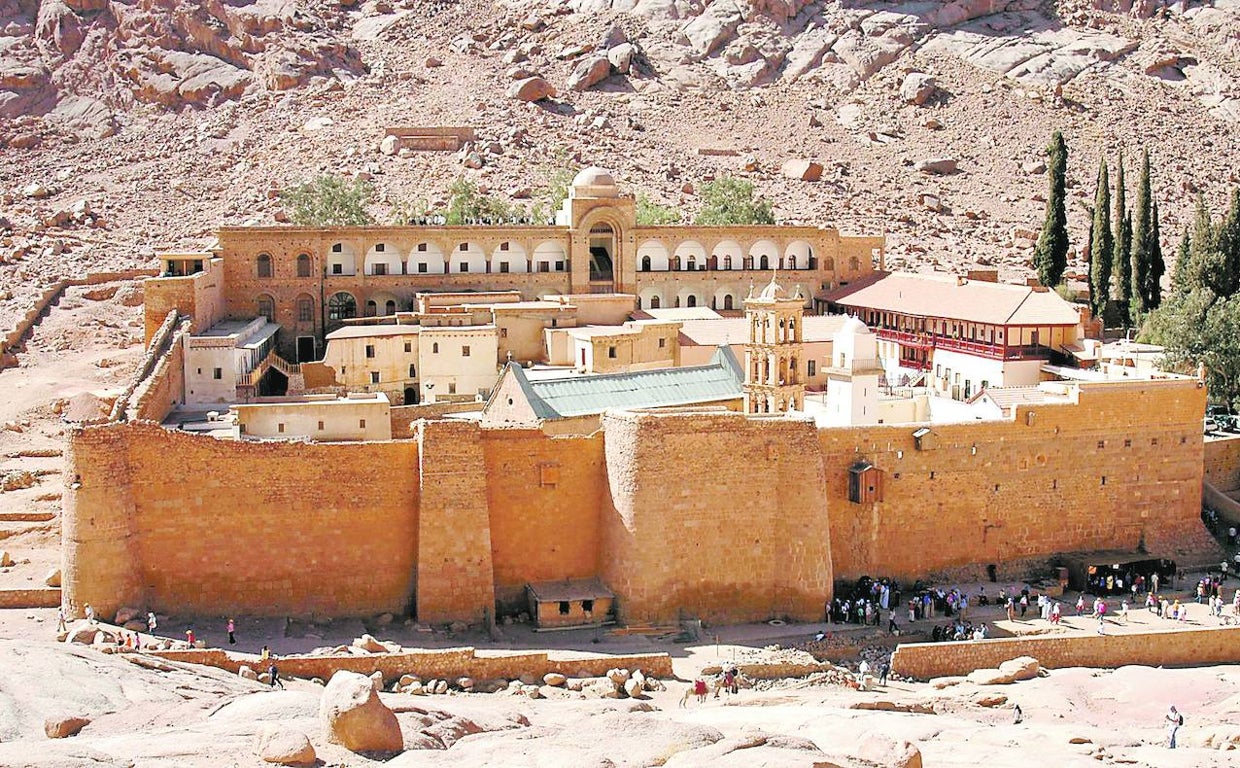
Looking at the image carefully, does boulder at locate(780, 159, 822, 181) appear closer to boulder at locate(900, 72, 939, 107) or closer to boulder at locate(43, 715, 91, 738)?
boulder at locate(900, 72, 939, 107)

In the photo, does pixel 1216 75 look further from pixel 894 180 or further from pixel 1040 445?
pixel 1040 445

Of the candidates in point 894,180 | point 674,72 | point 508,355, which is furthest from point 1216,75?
point 508,355

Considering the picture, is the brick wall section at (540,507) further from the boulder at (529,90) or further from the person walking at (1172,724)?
the boulder at (529,90)

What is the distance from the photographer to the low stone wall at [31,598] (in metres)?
28.3

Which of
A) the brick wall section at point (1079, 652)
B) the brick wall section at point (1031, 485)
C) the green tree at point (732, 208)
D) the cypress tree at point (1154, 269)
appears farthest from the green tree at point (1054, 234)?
the brick wall section at point (1079, 652)

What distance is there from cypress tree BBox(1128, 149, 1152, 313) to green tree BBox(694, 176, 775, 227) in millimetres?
13031

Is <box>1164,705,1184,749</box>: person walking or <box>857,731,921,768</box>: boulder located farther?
<box>1164,705,1184,749</box>: person walking

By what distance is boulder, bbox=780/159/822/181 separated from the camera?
74.1 meters

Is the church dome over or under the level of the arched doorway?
over

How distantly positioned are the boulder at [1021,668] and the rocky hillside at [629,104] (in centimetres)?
3754

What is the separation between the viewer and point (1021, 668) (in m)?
27.9

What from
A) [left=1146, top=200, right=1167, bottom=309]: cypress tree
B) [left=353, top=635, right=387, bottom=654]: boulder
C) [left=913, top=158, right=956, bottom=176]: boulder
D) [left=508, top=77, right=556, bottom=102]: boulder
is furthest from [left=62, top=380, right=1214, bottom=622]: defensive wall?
[left=508, top=77, right=556, bottom=102]: boulder

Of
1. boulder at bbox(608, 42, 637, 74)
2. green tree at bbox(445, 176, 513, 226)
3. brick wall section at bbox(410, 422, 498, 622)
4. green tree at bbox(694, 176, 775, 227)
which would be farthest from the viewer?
boulder at bbox(608, 42, 637, 74)

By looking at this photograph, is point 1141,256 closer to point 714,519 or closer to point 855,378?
point 855,378
